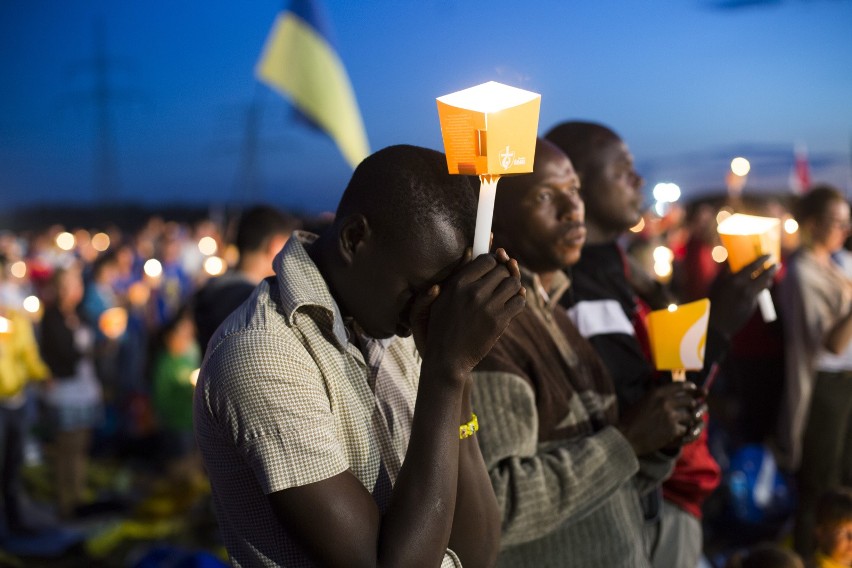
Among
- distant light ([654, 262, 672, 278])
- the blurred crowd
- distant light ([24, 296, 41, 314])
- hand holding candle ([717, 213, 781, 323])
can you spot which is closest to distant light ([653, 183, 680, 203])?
the blurred crowd

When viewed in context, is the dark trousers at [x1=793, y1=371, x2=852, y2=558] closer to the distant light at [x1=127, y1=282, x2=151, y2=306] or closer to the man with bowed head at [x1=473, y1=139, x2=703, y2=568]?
the man with bowed head at [x1=473, y1=139, x2=703, y2=568]

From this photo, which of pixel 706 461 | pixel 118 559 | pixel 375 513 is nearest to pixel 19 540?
pixel 118 559

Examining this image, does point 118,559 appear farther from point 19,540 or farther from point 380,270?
point 380,270

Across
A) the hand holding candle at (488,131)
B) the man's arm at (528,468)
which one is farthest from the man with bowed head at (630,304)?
the hand holding candle at (488,131)

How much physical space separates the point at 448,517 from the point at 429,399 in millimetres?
203

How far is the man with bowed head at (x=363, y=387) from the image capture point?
138cm

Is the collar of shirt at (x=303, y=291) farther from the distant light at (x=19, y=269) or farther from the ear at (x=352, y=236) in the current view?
the distant light at (x=19, y=269)

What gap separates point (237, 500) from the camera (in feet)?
4.88

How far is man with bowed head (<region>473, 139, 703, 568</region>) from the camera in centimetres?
204

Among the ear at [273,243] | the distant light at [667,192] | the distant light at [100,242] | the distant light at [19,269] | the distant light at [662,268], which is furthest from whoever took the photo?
the distant light at [100,242]

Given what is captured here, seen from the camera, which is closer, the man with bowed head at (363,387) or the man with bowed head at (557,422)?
the man with bowed head at (363,387)

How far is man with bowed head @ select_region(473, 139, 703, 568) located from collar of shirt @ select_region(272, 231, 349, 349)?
2.00 ft

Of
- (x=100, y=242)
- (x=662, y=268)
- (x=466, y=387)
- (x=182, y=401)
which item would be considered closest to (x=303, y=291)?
(x=466, y=387)

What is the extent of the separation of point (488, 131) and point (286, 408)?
0.55m
